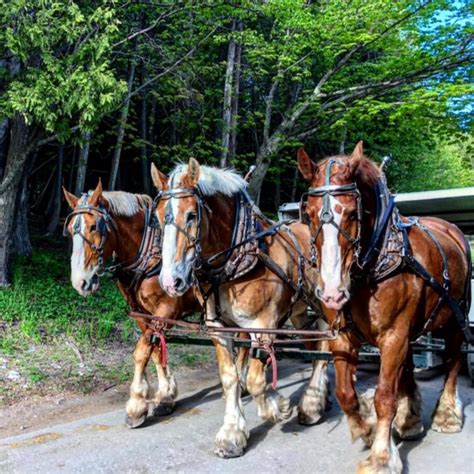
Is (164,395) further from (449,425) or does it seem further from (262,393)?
(449,425)

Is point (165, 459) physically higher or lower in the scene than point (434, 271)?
lower

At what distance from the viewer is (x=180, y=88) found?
10070 millimetres

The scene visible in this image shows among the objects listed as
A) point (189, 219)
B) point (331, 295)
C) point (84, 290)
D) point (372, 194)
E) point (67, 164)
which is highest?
point (67, 164)

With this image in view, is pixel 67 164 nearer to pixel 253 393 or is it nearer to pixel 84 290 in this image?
pixel 84 290

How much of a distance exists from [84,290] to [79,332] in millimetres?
2646

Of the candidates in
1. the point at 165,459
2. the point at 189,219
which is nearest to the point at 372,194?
the point at 189,219

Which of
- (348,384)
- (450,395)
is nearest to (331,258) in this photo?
(348,384)

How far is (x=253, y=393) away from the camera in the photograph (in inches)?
147

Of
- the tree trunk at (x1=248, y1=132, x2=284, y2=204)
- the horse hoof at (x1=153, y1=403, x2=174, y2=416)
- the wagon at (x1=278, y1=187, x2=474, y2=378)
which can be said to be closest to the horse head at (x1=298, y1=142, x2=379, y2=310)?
the horse hoof at (x1=153, y1=403, x2=174, y2=416)

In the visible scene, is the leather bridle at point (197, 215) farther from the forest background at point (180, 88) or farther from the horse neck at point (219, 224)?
the forest background at point (180, 88)

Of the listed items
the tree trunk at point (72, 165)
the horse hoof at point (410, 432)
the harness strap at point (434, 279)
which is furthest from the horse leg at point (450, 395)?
the tree trunk at point (72, 165)

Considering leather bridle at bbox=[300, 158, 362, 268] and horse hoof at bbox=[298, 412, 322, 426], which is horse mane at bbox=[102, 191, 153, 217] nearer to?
leather bridle at bbox=[300, 158, 362, 268]

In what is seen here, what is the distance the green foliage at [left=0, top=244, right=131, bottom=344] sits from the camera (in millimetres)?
6250

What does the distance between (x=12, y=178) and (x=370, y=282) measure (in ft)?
18.8
